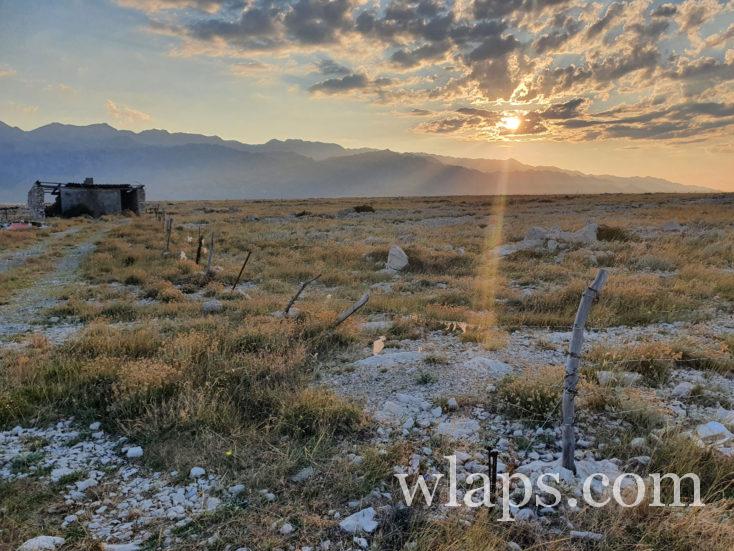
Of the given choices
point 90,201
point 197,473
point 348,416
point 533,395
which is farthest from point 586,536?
point 90,201

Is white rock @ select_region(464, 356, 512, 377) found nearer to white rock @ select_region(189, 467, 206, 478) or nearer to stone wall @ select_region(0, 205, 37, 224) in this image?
white rock @ select_region(189, 467, 206, 478)

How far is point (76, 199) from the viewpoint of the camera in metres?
44.4

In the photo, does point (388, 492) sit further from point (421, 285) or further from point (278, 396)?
point (421, 285)

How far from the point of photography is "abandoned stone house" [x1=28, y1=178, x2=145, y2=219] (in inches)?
1676

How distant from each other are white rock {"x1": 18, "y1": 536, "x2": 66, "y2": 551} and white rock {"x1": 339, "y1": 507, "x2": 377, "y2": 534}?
7.31 ft

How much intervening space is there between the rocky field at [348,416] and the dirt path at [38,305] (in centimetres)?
10

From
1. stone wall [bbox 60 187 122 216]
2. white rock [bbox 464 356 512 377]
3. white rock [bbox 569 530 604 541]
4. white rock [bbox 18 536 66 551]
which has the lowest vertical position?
white rock [bbox 18 536 66 551]

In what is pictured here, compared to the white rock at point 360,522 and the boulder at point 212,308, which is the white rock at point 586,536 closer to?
the white rock at point 360,522

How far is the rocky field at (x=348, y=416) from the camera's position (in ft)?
12.5

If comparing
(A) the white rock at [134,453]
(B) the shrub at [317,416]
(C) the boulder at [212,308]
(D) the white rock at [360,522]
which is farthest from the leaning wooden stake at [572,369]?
(C) the boulder at [212,308]

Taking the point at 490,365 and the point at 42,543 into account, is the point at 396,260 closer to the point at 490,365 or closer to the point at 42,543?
the point at 490,365

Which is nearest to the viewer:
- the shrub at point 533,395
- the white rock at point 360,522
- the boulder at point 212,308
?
the white rock at point 360,522

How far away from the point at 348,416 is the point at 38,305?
1053 cm

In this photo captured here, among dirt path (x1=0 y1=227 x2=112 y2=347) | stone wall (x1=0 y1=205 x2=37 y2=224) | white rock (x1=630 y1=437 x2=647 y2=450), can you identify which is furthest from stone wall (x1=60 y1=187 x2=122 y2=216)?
white rock (x1=630 y1=437 x2=647 y2=450)
